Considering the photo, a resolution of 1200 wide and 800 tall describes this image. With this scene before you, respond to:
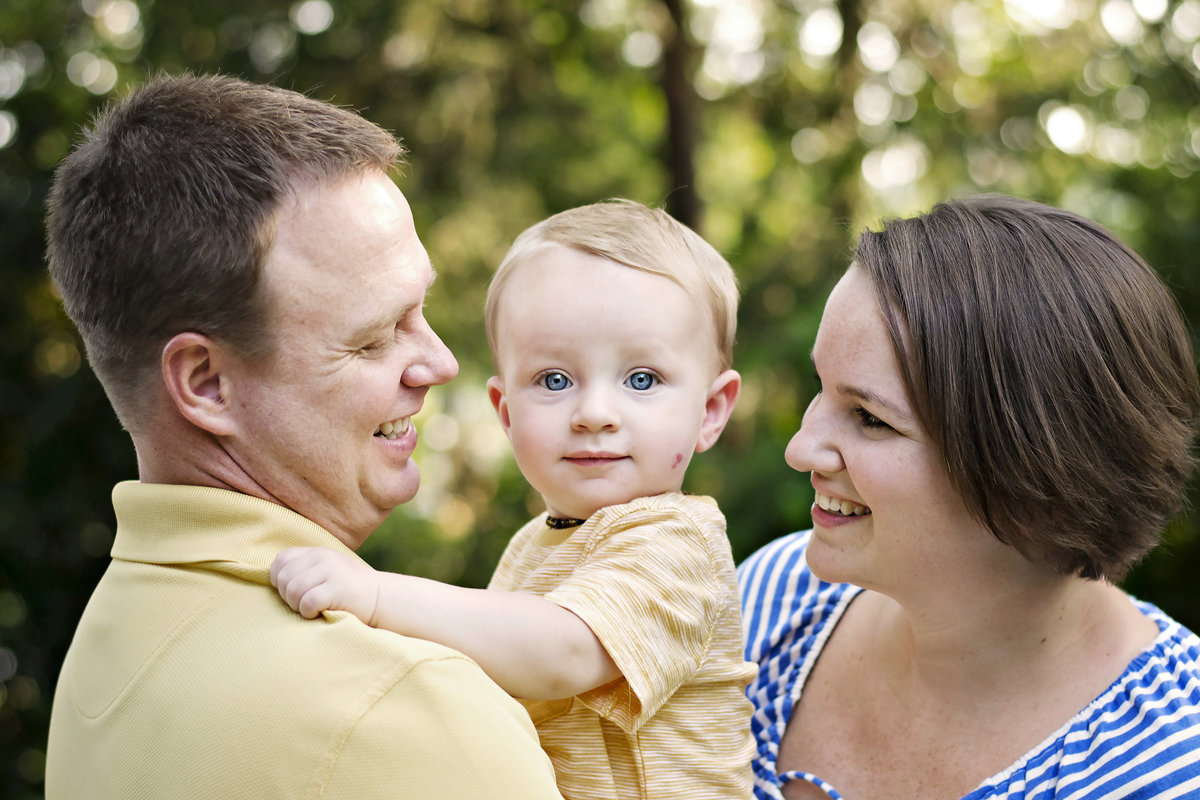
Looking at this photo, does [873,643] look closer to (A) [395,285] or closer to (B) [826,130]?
(A) [395,285]

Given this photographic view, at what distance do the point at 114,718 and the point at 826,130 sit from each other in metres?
8.23

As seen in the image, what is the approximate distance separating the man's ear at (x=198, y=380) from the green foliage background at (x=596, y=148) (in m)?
3.25

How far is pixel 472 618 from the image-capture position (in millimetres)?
1946

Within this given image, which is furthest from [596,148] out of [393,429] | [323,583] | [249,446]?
[323,583]

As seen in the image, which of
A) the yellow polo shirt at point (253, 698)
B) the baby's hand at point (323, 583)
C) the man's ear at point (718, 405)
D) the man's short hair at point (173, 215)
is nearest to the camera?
the yellow polo shirt at point (253, 698)

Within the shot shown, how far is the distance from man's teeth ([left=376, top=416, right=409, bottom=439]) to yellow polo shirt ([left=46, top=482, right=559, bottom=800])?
32 cm

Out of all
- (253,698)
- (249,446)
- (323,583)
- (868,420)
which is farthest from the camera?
(868,420)

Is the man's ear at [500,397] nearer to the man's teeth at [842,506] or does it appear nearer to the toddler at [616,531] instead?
the toddler at [616,531]

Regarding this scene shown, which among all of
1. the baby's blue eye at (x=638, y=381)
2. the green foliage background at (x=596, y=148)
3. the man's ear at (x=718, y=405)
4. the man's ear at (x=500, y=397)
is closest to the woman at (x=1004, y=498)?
the man's ear at (x=718, y=405)

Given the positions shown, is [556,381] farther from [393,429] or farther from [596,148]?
[596,148]

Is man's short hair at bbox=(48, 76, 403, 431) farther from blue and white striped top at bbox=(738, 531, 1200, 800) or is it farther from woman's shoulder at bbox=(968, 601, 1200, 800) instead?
woman's shoulder at bbox=(968, 601, 1200, 800)

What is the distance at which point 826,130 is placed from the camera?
9.08 metres

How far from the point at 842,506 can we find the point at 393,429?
99 centimetres

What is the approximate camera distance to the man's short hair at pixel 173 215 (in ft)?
6.32
